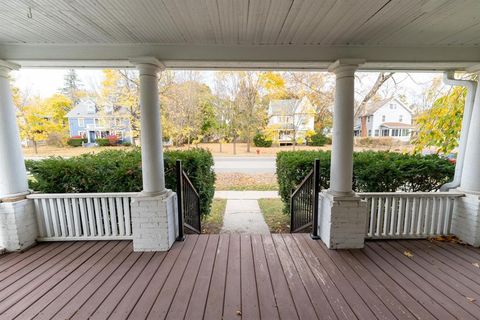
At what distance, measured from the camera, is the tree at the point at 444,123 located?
3.84m

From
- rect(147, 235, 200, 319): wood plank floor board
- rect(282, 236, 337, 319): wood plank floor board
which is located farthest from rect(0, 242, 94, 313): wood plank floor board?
rect(282, 236, 337, 319): wood plank floor board

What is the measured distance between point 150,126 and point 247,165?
937 centimetres

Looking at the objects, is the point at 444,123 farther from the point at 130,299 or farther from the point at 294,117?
the point at 294,117

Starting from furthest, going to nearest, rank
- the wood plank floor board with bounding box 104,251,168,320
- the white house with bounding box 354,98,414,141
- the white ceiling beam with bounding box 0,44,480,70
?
the white house with bounding box 354,98,414,141, the white ceiling beam with bounding box 0,44,480,70, the wood plank floor board with bounding box 104,251,168,320

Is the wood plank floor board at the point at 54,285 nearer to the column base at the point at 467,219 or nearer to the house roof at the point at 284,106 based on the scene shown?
the column base at the point at 467,219

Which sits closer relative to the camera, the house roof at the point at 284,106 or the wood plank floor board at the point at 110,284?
the wood plank floor board at the point at 110,284

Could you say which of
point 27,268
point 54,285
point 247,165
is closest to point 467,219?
point 54,285

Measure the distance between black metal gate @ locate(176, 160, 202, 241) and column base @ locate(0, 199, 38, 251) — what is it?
2041mm

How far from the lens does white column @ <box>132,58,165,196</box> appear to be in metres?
2.75

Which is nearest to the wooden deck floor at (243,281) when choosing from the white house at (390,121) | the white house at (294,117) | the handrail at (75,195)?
the handrail at (75,195)

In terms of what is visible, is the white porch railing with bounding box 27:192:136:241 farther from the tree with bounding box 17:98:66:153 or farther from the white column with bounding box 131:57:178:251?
the tree with bounding box 17:98:66:153

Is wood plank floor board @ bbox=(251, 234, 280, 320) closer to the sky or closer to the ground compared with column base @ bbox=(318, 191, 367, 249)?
closer to the ground

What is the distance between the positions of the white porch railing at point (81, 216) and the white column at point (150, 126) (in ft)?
1.48

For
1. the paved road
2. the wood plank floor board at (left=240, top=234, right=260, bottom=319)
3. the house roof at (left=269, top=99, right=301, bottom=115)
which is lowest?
the paved road
